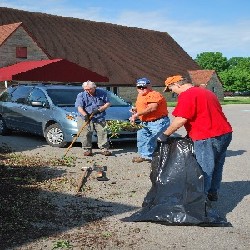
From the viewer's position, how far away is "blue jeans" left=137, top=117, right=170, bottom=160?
891 centimetres

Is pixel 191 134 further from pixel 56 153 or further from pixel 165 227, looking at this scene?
pixel 56 153

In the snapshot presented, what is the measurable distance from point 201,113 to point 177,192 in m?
0.97

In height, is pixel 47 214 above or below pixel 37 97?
below

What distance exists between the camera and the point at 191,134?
557cm

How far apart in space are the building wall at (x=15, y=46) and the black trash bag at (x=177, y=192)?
31210 mm

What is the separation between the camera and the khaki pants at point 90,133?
10.0 m

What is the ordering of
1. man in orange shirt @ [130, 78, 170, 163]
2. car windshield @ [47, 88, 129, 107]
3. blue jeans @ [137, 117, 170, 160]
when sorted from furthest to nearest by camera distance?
1. car windshield @ [47, 88, 129, 107]
2. blue jeans @ [137, 117, 170, 160]
3. man in orange shirt @ [130, 78, 170, 163]

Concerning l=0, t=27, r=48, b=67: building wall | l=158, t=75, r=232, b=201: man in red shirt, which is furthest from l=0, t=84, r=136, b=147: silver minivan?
l=0, t=27, r=48, b=67: building wall

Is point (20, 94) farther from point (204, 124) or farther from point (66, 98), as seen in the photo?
point (204, 124)

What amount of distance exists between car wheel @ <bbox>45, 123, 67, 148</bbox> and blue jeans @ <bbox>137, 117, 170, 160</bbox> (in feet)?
8.76

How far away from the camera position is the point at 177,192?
17.7 ft

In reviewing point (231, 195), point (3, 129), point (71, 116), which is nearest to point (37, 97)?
point (71, 116)

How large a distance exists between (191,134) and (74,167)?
3.63 m

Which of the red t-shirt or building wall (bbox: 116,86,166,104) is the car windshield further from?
building wall (bbox: 116,86,166,104)
